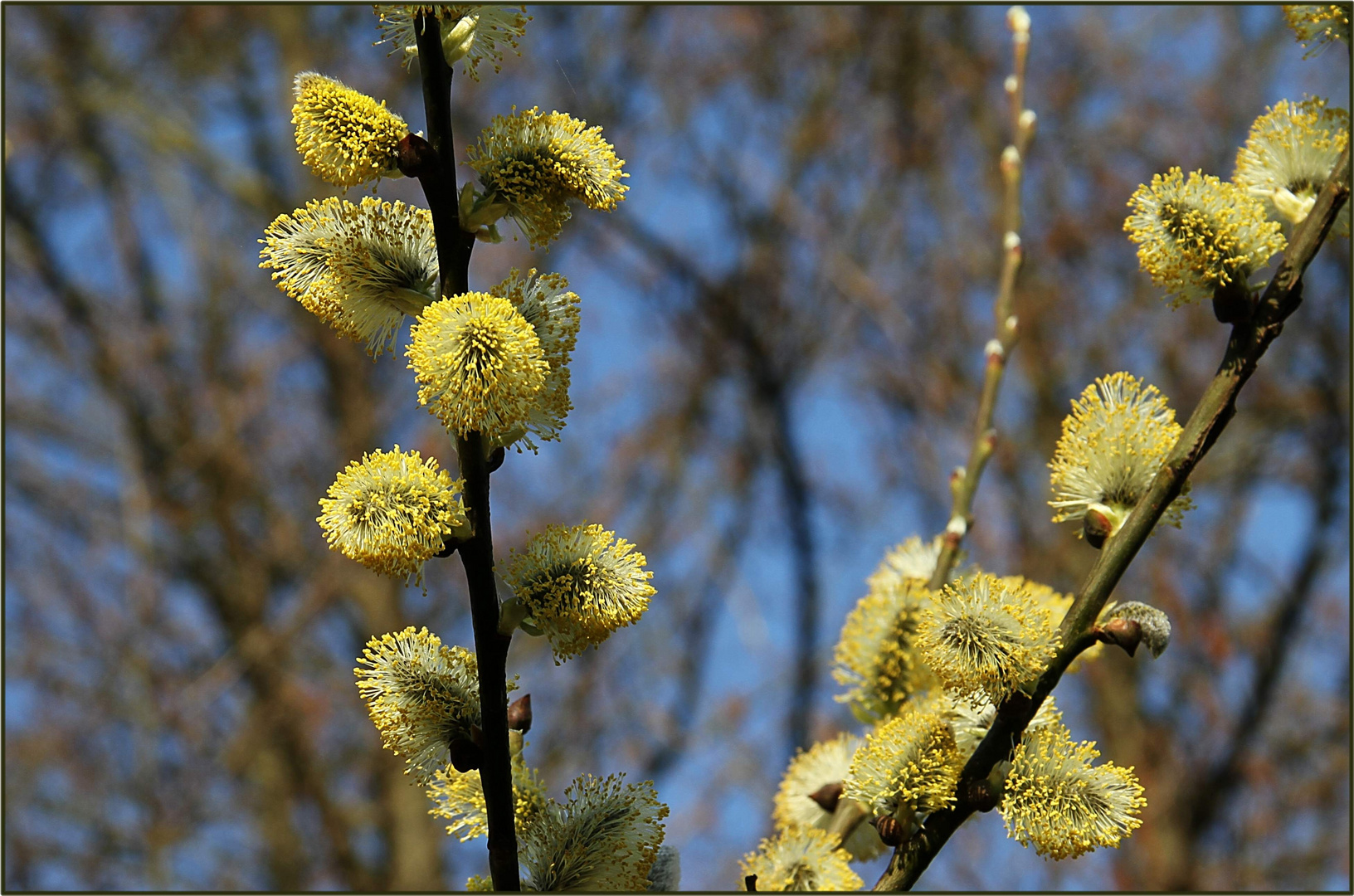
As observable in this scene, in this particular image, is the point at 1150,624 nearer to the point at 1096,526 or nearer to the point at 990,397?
the point at 1096,526

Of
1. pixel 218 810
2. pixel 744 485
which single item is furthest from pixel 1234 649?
pixel 218 810

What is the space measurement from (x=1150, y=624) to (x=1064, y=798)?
0.22m

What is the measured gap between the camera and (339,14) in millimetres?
8031

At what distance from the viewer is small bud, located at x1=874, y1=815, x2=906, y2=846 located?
139 cm

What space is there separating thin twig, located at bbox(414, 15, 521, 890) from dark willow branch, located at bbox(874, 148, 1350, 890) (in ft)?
1.54

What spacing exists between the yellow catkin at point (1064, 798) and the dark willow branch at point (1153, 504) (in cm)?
3

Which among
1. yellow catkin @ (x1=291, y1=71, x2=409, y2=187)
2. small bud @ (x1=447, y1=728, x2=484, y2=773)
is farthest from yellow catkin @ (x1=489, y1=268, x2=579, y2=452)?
small bud @ (x1=447, y1=728, x2=484, y2=773)

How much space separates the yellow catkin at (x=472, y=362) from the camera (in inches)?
42.9

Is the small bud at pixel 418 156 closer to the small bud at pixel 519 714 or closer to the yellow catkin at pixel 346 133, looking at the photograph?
the yellow catkin at pixel 346 133

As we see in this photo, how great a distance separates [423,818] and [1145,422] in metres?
6.65

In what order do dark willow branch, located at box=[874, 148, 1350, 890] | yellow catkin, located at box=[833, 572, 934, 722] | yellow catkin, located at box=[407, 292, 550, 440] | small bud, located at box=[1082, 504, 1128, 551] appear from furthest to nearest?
yellow catkin, located at box=[833, 572, 934, 722], small bud, located at box=[1082, 504, 1128, 551], dark willow branch, located at box=[874, 148, 1350, 890], yellow catkin, located at box=[407, 292, 550, 440]

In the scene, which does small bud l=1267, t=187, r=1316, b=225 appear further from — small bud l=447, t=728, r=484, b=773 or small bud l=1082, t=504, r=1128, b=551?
small bud l=447, t=728, r=484, b=773

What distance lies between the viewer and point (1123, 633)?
4.41 ft

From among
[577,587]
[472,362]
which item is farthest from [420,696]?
[472,362]
